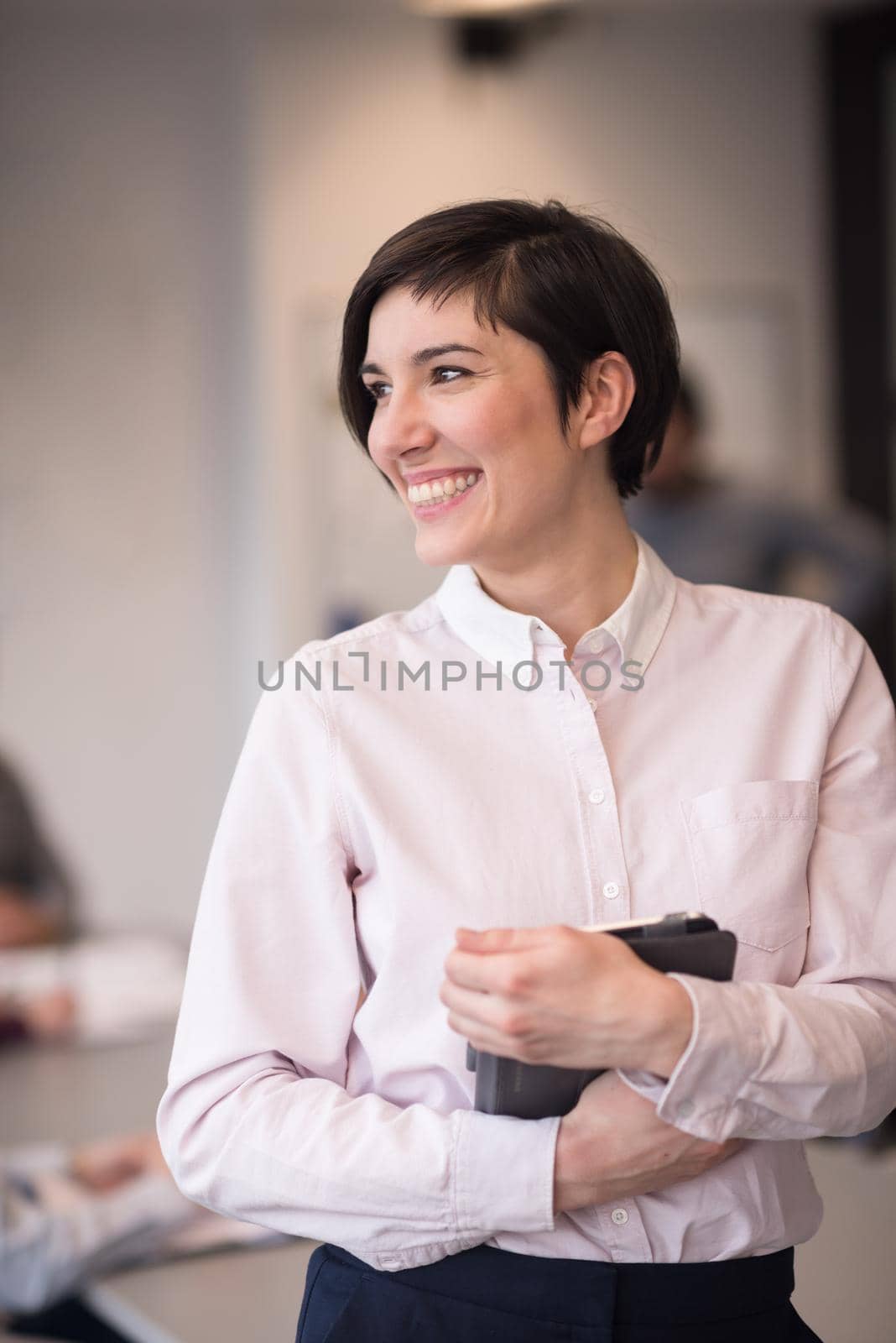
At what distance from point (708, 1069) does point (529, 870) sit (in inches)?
7.8

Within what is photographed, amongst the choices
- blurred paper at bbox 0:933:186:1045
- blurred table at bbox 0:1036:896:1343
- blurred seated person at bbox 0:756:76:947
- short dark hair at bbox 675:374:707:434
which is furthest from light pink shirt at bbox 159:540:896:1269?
short dark hair at bbox 675:374:707:434

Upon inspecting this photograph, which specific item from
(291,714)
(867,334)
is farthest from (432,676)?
(867,334)

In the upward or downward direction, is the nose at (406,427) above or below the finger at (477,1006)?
above

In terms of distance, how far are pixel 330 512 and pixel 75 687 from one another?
28.5 inches

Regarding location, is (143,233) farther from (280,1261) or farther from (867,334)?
(280,1261)

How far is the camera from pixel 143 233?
2906mm

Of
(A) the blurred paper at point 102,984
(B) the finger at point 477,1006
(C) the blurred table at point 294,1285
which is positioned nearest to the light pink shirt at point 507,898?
(B) the finger at point 477,1006

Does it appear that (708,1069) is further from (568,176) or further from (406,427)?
(568,176)

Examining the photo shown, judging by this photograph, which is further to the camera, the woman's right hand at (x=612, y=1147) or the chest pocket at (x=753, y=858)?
the chest pocket at (x=753, y=858)

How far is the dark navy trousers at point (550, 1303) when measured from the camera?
987 millimetres

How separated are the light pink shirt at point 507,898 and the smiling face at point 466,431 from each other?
0.21 ft

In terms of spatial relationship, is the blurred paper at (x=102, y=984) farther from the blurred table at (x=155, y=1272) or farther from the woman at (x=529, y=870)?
the woman at (x=529, y=870)

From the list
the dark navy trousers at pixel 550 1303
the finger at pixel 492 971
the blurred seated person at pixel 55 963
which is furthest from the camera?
the blurred seated person at pixel 55 963

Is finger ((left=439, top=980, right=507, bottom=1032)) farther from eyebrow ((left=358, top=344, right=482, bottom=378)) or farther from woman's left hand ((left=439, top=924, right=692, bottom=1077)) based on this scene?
eyebrow ((left=358, top=344, right=482, bottom=378))
